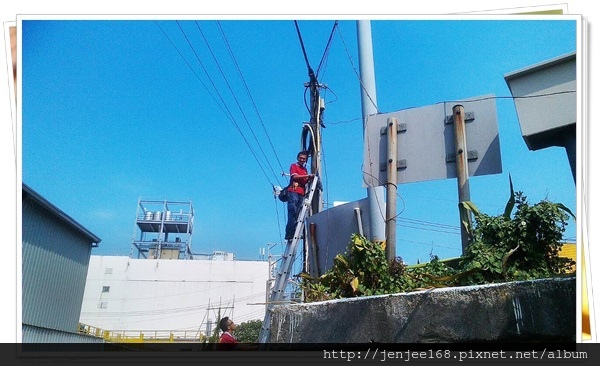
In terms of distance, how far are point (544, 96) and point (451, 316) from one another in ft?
4.99

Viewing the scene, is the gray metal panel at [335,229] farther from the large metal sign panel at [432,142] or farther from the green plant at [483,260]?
the green plant at [483,260]

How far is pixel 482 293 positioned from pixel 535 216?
572 millimetres

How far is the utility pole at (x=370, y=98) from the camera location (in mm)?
3445

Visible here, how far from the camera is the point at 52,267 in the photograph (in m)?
11.1

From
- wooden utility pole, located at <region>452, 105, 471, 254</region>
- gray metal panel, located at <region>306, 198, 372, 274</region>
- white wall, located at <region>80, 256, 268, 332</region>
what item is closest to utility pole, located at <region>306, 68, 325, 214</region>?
gray metal panel, located at <region>306, 198, 372, 274</region>

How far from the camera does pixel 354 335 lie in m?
2.00

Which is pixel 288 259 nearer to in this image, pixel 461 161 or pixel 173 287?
pixel 461 161

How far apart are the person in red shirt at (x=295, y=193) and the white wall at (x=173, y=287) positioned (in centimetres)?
1794

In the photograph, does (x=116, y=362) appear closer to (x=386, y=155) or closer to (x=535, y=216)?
(x=386, y=155)

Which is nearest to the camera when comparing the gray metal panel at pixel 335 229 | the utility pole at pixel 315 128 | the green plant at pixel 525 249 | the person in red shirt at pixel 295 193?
the green plant at pixel 525 249

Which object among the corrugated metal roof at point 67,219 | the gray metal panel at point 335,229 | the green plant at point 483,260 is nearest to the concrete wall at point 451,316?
the green plant at point 483,260

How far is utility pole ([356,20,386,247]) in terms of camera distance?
11.3ft

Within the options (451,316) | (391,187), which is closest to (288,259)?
(391,187)

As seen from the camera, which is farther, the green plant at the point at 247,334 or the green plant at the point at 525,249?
the green plant at the point at 247,334
